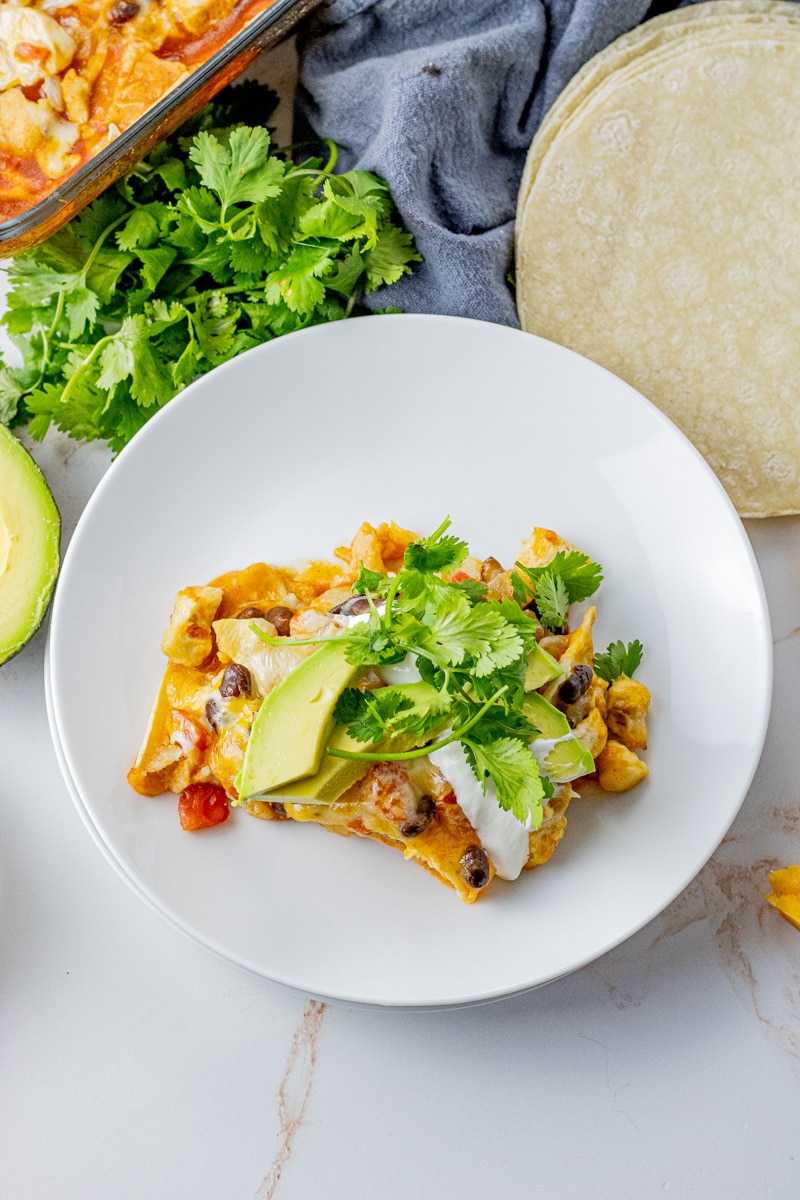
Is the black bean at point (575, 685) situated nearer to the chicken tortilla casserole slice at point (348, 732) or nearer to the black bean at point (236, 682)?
the chicken tortilla casserole slice at point (348, 732)

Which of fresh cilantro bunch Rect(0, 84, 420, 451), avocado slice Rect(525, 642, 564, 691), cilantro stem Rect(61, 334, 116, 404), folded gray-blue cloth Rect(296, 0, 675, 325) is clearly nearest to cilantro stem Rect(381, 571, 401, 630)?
avocado slice Rect(525, 642, 564, 691)

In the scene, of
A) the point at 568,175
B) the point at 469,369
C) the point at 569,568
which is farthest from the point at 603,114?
the point at 569,568

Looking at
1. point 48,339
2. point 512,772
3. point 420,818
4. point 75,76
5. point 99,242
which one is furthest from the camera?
point 48,339

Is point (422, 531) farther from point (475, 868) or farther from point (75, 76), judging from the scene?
point (75, 76)

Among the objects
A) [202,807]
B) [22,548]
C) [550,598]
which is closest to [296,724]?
[202,807]

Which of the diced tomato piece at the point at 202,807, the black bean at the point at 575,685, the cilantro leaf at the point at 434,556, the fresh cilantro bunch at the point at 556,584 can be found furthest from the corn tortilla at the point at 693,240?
the diced tomato piece at the point at 202,807

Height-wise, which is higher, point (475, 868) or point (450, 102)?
point (450, 102)
